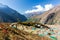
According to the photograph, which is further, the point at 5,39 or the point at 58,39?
the point at 58,39

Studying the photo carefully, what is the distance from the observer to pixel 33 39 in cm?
1803

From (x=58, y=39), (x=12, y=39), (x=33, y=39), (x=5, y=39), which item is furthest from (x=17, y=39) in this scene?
(x=58, y=39)

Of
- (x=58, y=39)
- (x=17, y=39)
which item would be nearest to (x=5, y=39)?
(x=17, y=39)

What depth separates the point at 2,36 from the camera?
14.3 meters

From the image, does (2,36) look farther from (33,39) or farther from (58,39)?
(58,39)

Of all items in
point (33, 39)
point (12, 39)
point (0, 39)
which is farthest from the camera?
point (33, 39)

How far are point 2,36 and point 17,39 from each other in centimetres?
189

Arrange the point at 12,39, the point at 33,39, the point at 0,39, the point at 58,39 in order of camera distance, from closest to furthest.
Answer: the point at 0,39 → the point at 12,39 → the point at 33,39 → the point at 58,39

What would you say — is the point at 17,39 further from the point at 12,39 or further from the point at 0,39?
the point at 0,39

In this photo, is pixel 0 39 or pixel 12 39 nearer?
pixel 0 39

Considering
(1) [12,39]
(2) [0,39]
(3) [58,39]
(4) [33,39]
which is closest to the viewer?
(2) [0,39]

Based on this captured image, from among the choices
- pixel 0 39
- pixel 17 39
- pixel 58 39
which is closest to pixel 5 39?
pixel 0 39

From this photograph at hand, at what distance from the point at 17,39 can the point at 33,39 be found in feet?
10.2

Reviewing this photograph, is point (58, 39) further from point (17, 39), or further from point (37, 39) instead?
point (17, 39)
